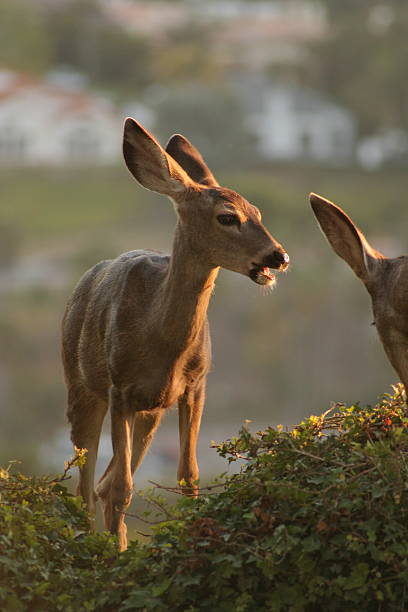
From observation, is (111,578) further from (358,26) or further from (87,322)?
(358,26)

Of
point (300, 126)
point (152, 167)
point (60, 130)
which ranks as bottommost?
point (152, 167)

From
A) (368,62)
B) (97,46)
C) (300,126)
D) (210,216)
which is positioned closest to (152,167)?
(210,216)

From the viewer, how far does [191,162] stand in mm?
9391

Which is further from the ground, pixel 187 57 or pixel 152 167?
pixel 187 57

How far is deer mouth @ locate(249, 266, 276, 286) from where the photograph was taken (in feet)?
26.8

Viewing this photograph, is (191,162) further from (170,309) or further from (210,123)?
(210,123)

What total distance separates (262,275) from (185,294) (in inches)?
20.6

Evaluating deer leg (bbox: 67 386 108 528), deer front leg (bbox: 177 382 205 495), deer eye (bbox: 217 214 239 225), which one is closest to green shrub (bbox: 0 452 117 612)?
deer front leg (bbox: 177 382 205 495)

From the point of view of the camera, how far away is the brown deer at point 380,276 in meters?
7.23

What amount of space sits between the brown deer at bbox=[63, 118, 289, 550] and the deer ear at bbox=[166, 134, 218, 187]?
58 centimetres

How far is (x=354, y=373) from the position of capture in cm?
7300

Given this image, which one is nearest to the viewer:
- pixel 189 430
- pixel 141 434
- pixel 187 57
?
pixel 189 430

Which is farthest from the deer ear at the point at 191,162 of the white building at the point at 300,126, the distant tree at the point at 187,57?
the distant tree at the point at 187,57

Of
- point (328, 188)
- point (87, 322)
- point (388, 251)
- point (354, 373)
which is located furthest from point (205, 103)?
point (87, 322)
